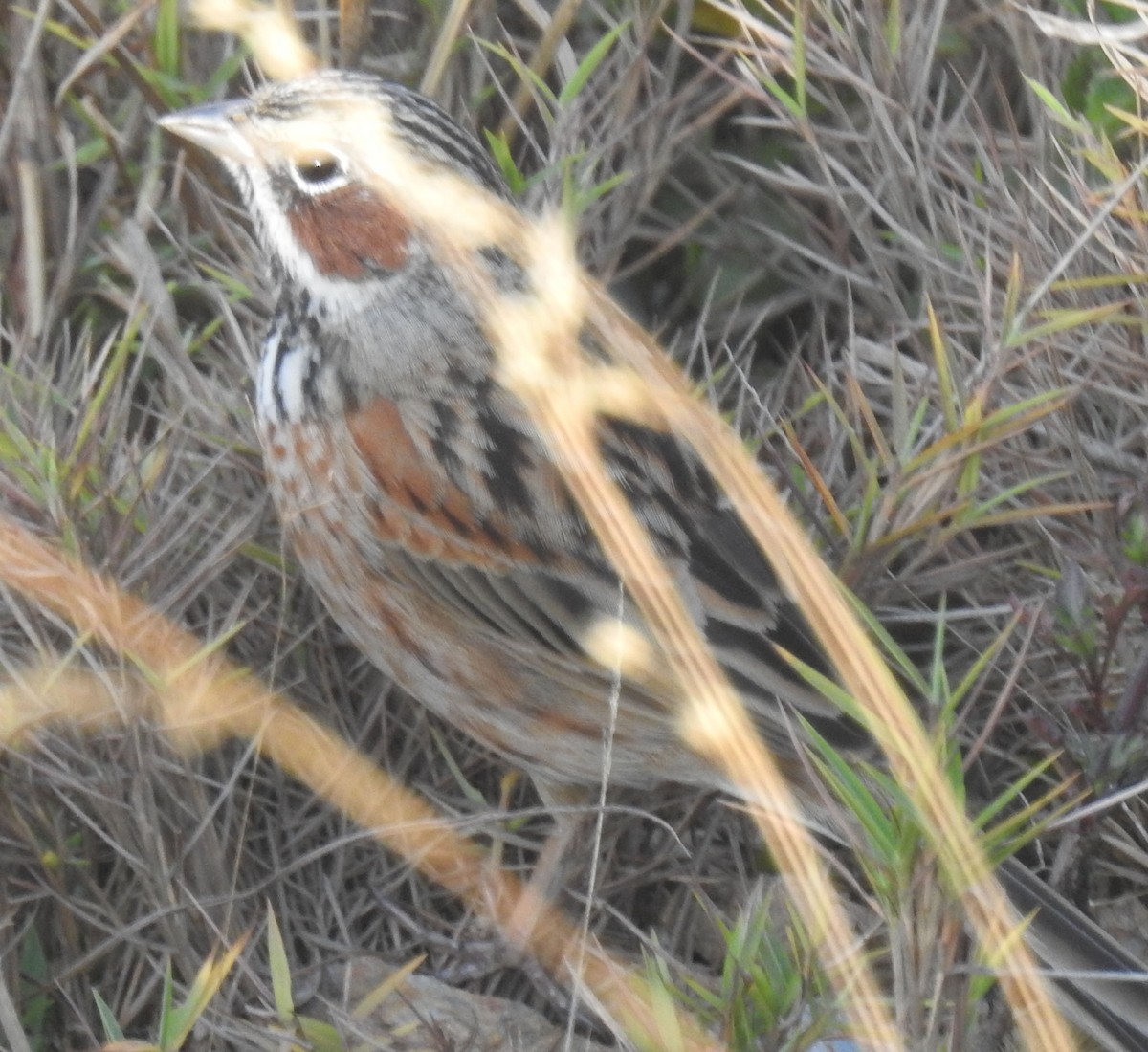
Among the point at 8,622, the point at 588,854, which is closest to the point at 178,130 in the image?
the point at 8,622

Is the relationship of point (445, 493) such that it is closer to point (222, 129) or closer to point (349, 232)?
point (349, 232)

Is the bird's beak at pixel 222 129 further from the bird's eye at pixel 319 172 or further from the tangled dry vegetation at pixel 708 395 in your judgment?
the tangled dry vegetation at pixel 708 395

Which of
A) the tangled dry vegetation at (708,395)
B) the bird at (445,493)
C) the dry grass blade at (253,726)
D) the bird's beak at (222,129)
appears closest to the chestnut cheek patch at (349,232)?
the bird at (445,493)

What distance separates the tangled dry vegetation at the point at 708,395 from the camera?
282 centimetres

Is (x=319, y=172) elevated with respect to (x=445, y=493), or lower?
elevated

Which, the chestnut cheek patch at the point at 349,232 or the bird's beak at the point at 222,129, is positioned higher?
the bird's beak at the point at 222,129

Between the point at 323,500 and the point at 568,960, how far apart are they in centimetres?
85

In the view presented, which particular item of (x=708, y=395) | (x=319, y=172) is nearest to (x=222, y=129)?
(x=319, y=172)

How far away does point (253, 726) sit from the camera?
3105 millimetres

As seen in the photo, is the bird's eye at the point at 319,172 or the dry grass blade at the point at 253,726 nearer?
the dry grass blade at the point at 253,726

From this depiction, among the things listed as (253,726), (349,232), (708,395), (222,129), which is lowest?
(253,726)

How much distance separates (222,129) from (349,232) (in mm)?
273

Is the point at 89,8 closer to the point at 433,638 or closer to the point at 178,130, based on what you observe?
the point at 178,130

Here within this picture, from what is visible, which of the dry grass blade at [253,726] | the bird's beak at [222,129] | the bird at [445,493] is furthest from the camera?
the bird's beak at [222,129]
